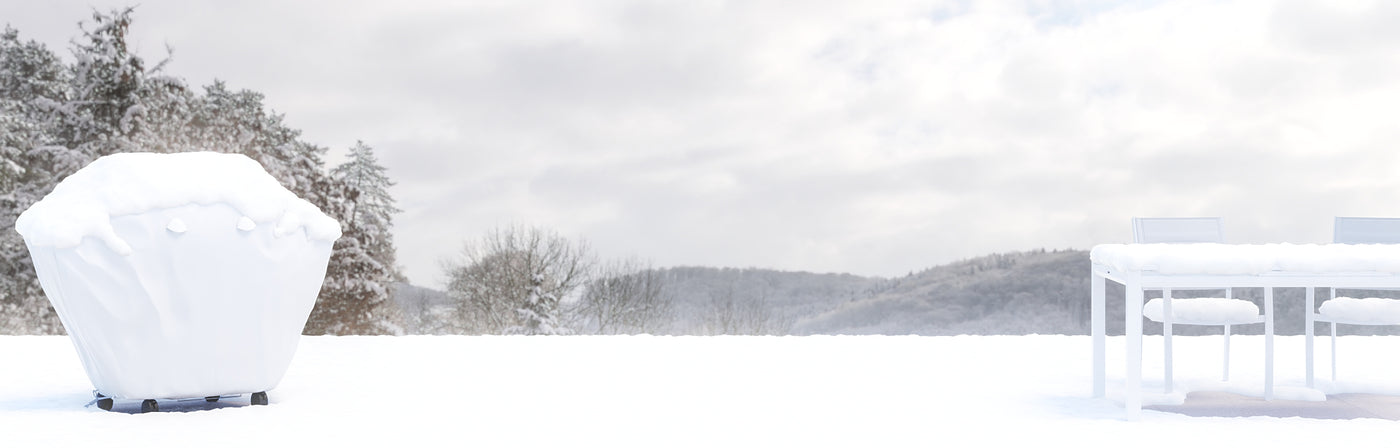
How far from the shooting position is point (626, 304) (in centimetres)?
2269

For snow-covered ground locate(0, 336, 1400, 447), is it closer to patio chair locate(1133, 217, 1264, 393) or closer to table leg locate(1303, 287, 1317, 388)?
table leg locate(1303, 287, 1317, 388)

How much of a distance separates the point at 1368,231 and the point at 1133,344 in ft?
5.59

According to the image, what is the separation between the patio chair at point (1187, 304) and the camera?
4.57 meters

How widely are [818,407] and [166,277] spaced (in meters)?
2.55

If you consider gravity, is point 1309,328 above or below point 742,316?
above

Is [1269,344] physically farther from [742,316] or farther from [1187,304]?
[742,316]

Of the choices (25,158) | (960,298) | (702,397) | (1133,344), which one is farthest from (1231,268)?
(25,158)

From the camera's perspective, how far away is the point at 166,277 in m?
4.12

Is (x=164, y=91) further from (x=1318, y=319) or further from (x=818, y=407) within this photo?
(x=1318, y=319)

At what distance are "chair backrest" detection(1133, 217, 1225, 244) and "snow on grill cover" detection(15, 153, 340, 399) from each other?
3504 millimetres

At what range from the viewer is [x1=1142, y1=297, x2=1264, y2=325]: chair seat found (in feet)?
14.9

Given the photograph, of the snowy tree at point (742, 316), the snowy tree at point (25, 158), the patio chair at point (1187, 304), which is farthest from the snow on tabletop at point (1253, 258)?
the snowy tree at point (742, 316)

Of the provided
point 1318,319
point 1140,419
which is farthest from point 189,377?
point 1318,319

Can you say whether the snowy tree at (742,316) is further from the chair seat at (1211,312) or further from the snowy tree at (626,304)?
the chair seat at (1211,312)
